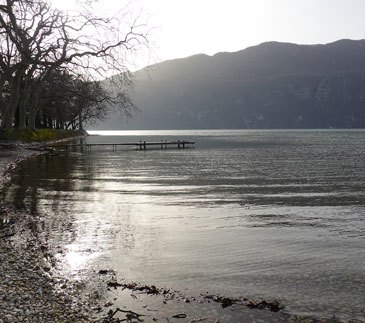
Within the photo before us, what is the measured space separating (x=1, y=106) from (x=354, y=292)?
58.6m

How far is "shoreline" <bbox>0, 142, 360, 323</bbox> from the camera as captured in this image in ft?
24.5

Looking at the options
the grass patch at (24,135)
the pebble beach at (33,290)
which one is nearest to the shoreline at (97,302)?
the pebble beach at (33,290)

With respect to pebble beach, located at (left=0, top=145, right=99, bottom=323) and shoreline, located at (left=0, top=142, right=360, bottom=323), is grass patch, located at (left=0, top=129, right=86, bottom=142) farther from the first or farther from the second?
shoreline, located at (left=0, top=142, right=360, bottom=323)

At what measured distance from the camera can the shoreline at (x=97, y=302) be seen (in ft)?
24.5

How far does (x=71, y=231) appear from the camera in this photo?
14023mm

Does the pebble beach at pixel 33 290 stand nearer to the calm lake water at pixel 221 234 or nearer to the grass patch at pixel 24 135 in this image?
the calm lake water at pixel 221 234

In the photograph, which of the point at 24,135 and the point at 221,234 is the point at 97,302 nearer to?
the point at 221,234

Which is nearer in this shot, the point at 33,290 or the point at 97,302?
the point at 97,302

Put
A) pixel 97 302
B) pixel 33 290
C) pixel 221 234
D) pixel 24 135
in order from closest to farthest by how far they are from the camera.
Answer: pixel 97 302, pixel 33 290, pixel 221 234, pixel 24 135

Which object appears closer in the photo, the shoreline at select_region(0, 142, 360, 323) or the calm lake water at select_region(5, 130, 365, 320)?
the shoreline at select_region(0, 142, 360, 323)

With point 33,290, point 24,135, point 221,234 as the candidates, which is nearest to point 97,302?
point 33,290

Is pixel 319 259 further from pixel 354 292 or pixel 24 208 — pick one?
pixel 24 208

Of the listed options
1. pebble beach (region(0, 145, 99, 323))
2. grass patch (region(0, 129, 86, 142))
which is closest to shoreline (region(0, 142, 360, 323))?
pebble beach (region(0, 145, 99, 323))

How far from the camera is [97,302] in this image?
8.27 metres
